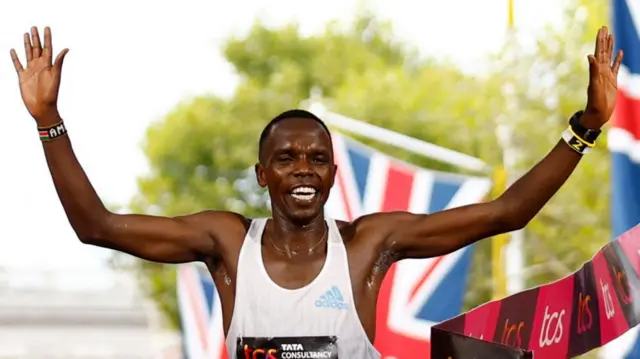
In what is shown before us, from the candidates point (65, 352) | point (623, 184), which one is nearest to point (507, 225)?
point (623, 184)

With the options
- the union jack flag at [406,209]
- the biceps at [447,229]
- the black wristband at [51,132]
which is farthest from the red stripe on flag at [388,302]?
the black wristband at [51,132]

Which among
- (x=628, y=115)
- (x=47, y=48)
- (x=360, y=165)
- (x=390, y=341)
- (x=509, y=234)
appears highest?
(x=509, y=234)

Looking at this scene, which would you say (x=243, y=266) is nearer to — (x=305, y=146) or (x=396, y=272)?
(x=305, y=146)

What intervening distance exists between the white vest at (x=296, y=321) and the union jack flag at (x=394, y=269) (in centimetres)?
536

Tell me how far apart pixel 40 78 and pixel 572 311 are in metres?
1.72

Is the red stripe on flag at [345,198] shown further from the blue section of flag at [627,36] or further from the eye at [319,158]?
the eye at [319,158]

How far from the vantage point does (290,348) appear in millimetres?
3885

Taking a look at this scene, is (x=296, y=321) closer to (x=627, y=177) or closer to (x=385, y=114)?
(x=627, y=177)

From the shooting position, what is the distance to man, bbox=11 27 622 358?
3891mm

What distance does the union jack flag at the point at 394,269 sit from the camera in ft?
31.7

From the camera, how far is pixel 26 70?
3.88 metres

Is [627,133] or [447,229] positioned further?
[627,133]

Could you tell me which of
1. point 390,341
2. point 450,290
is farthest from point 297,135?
point 450,290

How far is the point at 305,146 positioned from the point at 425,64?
3137 centimetres
